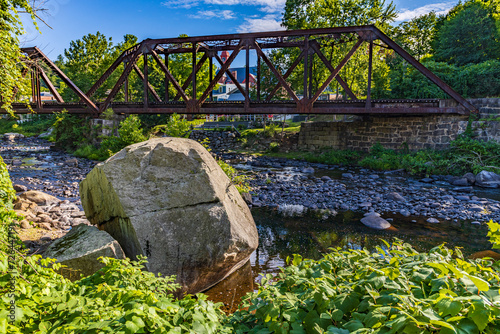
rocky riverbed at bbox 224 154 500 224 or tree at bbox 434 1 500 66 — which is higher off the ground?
tree at bbox 434 1 500 66

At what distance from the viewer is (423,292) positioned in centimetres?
217

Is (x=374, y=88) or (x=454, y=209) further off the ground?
(x=374, y=88)

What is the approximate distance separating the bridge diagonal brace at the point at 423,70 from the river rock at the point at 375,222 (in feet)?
37.4

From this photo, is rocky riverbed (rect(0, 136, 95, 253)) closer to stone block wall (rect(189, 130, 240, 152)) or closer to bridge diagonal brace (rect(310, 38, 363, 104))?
stone block wall (rect(189, 130, 240, 152))

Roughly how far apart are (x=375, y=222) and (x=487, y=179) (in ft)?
28.9

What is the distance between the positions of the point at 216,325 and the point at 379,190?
42.2ft

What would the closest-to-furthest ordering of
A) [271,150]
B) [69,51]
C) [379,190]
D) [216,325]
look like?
[216,325]
[379,190]
[271,150]
[69,51]

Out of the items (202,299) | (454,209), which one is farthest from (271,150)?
(202,299)

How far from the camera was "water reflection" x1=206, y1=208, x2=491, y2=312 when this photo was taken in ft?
23.2

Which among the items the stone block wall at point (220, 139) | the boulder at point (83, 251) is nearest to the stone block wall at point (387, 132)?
the stone block wall at point (220, 139)

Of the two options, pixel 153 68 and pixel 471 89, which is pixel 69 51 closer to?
pixel 153 68

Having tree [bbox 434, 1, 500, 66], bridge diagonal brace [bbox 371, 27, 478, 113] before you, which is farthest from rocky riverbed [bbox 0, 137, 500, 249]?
tree [bbox 434, 1, 500, 66]

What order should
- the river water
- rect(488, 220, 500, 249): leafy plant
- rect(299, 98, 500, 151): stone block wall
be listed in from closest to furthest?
1. rect(488, 220, 500, 249): leafy plant
2. the river water
3. rect(299, 98, 500, 151): stone block wall

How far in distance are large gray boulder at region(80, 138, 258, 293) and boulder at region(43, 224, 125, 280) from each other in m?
0.36
